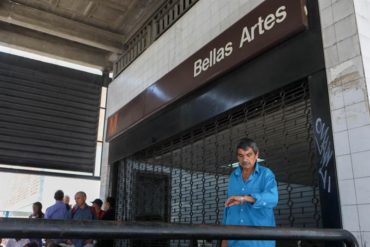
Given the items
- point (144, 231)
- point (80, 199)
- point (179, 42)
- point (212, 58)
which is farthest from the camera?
point (80, 199)

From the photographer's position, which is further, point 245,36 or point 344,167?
point 245,36

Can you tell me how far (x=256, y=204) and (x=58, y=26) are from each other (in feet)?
20.9

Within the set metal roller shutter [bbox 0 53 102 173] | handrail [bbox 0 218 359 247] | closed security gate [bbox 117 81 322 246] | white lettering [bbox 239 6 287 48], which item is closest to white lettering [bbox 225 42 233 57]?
white lettering [bbox 239 6 287 48]

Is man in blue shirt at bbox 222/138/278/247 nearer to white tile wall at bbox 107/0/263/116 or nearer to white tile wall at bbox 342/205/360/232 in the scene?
white tile wall at bbox 342/205/360/232

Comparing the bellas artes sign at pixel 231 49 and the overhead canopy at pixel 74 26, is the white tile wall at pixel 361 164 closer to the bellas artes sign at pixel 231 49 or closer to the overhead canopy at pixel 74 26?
the bellas artes sign at pixel 231 49

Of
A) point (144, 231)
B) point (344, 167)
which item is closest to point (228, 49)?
point (344, 167)

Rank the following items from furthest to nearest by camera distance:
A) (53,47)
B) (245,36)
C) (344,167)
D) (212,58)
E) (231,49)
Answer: (53,47) → (212,58) → (231,49) → (245,36) → (344,167)

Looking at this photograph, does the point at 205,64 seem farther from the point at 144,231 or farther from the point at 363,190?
the point at 144,231

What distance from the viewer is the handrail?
850mm

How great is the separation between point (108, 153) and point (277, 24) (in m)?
4.83

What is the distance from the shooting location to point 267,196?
7.63ft

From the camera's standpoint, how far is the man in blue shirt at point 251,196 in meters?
2.30

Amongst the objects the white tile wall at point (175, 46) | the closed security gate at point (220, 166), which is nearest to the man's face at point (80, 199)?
the closed security gate at point (220, 166)

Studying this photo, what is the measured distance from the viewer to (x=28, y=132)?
7.16 metres
